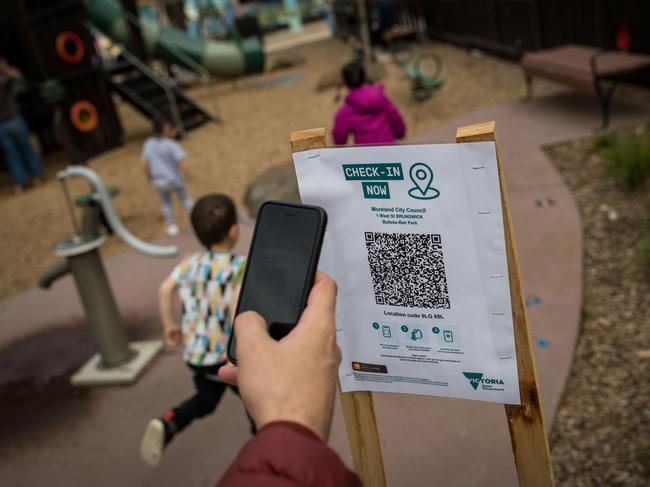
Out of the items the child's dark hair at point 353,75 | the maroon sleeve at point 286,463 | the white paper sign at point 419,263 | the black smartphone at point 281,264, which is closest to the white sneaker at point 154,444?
the white paper sign at point 419,263

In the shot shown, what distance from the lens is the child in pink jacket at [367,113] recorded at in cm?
556

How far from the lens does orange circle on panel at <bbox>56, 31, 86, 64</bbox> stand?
39.0ft

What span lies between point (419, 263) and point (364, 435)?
2.11ft

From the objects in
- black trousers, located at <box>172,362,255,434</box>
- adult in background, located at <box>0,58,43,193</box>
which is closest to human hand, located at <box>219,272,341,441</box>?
black trousers, located at <box>172,362,255,434</box>

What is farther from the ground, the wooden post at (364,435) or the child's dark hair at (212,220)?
the child's dark hair at (212,220)

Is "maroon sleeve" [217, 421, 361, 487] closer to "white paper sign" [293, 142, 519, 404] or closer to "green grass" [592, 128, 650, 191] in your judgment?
"white paper sign" [293, 142, 519, 404]

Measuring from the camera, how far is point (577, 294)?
462cm

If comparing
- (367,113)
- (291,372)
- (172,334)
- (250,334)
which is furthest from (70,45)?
(291,372)

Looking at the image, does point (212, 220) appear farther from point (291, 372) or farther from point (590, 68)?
point (590, 68)

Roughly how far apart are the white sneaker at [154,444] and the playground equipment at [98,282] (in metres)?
1.10

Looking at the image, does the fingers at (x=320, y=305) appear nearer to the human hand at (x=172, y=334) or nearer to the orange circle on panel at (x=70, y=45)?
the human hand at (x=172, y=334)

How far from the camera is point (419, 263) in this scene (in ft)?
6.42

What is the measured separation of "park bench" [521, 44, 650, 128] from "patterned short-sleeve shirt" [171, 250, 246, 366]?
588 cm

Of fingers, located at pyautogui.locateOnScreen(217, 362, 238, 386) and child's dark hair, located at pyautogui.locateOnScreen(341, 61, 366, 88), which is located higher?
child's dark hair, located at pyautogui.locateOnScreen(341, 61, 366, 88)
